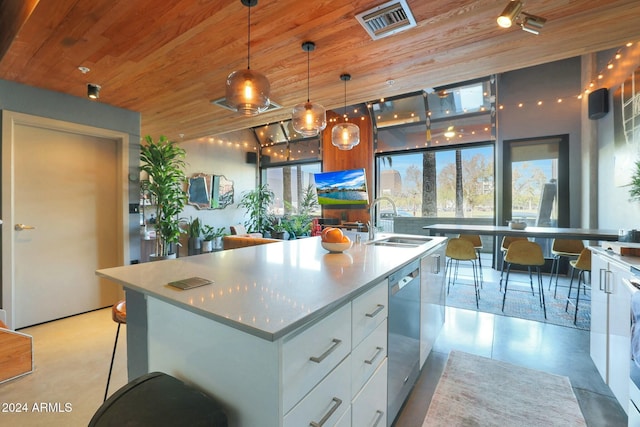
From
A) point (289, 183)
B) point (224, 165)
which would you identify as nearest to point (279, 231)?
point (289, 183)

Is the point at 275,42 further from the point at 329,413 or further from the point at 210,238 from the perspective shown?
the point at 210,238

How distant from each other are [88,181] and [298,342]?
3735 millimetres

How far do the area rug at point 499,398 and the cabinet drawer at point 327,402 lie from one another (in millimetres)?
924

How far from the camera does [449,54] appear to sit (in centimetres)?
243

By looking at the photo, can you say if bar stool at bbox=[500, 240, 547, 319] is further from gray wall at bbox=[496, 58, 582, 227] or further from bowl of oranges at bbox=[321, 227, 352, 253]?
bowl of oranges at bbox=[321, 227, 352, 253]

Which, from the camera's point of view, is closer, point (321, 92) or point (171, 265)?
point (171, 265)

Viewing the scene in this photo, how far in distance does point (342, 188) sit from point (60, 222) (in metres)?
4.77

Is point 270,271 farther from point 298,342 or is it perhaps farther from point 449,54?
point 449,54

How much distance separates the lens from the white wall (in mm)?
6520

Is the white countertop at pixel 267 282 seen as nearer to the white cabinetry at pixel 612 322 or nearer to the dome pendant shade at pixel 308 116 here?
the white cabinetry at pixel 612 322

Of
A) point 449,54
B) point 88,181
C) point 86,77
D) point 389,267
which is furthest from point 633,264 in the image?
point 88,181

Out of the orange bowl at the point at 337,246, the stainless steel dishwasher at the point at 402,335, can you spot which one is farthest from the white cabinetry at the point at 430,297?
the orange bowl at the point at 337,246

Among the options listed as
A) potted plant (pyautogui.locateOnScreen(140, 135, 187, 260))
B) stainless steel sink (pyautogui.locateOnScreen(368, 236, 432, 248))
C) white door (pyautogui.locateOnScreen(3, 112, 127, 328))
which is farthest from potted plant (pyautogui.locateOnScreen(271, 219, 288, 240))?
stainless steel sink (pyautogui.locateOnScreen(368, 236, 432, 248))

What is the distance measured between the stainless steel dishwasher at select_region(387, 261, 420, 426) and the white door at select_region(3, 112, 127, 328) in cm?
354
